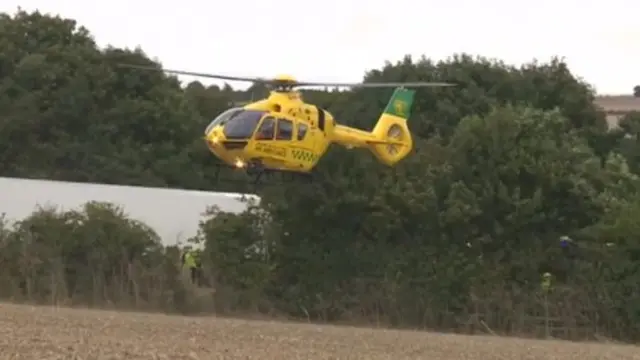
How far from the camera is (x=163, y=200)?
37.7 meters

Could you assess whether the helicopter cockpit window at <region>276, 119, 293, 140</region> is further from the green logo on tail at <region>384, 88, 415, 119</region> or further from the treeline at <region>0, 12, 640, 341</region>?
the green logo on tail at <region>384, 88, 415, 119</region>

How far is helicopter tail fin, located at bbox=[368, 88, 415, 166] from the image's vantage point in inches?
1259

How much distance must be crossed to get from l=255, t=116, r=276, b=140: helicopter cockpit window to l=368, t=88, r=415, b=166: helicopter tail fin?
405 cm

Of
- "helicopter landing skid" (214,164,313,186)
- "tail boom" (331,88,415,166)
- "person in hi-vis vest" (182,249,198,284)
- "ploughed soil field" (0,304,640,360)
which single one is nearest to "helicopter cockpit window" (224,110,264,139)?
"helicopter landing skid" (214,164,313,186)

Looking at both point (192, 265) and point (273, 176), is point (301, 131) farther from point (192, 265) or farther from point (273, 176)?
point (192, 265)

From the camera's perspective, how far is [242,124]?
92.9ft

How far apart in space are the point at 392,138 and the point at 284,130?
13.9ft

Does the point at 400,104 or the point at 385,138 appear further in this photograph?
the point at 400,104

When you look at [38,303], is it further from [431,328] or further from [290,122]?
[431,328]

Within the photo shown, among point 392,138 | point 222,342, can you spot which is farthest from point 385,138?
point 222,342

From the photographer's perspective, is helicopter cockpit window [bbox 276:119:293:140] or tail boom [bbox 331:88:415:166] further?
tail boom [bbox 331:88:415:166]

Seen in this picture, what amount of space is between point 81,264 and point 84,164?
2567 cm

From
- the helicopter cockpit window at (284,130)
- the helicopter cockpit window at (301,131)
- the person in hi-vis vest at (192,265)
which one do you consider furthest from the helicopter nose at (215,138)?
the person in hi-vis vest at (192,265)

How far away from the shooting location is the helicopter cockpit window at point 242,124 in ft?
92.7
